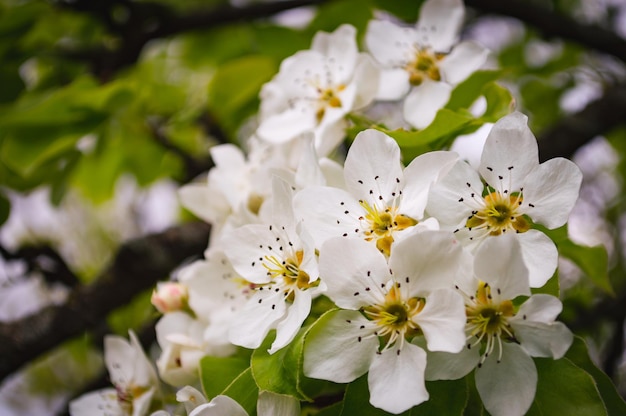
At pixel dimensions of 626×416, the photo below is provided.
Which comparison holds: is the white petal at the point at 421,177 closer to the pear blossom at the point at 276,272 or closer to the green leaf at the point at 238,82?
the pear blossom at the point at 276,272

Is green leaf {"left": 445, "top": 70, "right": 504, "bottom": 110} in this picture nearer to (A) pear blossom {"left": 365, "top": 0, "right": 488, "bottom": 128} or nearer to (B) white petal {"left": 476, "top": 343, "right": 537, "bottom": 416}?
(A) pear blossom {"left": 365, "top": 0, "right": 488, "bottom": 128}

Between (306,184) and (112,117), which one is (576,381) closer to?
(306,184)

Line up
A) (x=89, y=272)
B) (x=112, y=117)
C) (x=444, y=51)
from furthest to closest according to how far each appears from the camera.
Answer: (x=89, y=272), (x=112, y=117), (x=444, y=51)

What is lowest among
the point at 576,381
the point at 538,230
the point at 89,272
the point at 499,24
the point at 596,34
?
the point at 89,272

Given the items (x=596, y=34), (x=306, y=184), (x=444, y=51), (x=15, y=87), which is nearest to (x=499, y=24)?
(x=596, y=34)

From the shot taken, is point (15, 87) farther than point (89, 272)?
No

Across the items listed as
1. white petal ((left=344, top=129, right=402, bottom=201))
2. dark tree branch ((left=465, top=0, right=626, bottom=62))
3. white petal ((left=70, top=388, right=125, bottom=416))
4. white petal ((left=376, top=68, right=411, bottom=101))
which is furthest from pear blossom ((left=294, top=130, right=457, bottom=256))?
dark tree branch ((left=465, top=0, right=626, bottom=62))
